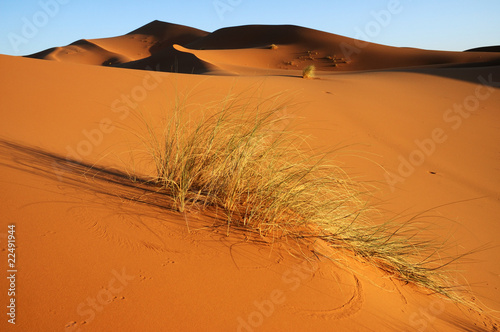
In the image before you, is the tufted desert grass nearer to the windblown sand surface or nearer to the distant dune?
the windblown sand surface

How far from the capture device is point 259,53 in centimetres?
3816

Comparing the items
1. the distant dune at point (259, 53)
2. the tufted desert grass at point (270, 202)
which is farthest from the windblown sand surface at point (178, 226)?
the distant dune at point (259, 53)

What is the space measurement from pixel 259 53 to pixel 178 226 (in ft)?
124

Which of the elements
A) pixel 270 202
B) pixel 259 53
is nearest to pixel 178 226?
pixel 270 202

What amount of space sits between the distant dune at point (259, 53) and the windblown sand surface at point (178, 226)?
13.1 meters

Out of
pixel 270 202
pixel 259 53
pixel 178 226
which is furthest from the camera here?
pixel 259 53

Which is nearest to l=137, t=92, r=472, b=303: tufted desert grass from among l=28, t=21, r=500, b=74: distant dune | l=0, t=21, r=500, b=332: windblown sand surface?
l=0, t=21, r=500, b=332: windblown sand surface

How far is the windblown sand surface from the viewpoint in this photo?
166cm

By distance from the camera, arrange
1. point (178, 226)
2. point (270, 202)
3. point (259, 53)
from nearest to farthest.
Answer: point (178, 226) → point (270, 202) → point (259, 53)

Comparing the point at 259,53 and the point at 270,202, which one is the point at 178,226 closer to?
the point at 270,202

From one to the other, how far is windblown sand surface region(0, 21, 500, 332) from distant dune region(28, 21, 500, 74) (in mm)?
13131

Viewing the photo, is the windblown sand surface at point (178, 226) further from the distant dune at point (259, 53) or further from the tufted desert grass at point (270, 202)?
the distant dune at point (259, 53)

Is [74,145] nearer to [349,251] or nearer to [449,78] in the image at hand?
[349,251]

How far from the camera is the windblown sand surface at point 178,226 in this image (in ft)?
5.45
